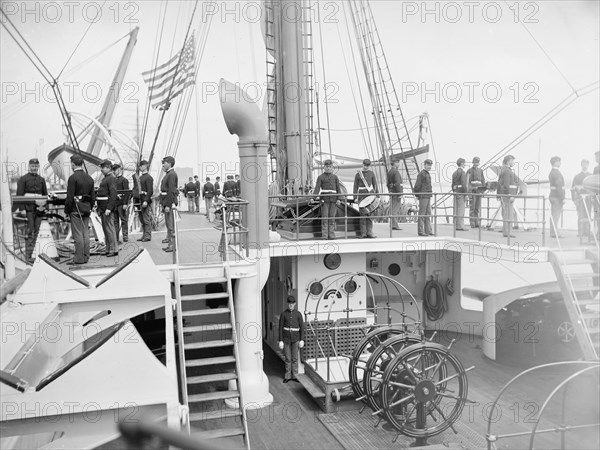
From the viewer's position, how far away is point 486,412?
853 cm

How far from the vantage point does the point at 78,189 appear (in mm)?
8242

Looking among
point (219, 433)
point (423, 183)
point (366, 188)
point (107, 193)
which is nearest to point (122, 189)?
point (107, 193)

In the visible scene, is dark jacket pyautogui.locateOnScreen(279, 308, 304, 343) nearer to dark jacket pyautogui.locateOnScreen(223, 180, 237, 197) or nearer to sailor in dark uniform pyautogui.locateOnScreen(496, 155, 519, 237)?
sailor in dark uniform pyautogui.locateOnScreen(496, 155, 519, 237)

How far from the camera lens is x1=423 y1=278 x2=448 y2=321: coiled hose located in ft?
43.1

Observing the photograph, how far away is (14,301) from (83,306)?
919 mm

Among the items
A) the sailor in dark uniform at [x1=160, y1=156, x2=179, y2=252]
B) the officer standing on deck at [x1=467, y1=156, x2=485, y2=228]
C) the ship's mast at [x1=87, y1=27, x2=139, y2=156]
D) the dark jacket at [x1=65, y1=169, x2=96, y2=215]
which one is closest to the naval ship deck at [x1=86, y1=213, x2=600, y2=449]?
the sailor in dark uniform at [x1=160, y1=156, x2=179, y2=252]

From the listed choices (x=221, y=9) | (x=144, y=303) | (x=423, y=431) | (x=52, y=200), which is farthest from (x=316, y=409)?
(x=221, y=9)

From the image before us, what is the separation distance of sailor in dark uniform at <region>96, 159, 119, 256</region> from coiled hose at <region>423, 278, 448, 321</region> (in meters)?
7.11

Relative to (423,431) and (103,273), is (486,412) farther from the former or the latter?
(103,273)

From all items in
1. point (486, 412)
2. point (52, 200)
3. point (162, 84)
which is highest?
point (162, 84)

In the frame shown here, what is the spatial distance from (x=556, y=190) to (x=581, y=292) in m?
1.80

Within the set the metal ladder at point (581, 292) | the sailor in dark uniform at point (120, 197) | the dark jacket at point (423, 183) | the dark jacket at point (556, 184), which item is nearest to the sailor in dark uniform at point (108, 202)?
the sailor in dark uniform at point (120, 197)

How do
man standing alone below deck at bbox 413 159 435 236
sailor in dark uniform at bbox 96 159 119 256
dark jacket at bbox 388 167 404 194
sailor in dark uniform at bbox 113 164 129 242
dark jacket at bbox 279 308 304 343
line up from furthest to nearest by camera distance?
1. dark jacket at bbox 388 167 404 194
2. man standing alone below deck at bbox 413 159 435 236
3. sailor in dark uniform at bbox 113 164 129 242
4. dark jacket at bbox 279 308 304 343
5. sailor in dark uniform at bbox 96 159 119 256

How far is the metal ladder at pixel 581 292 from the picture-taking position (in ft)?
25.7
